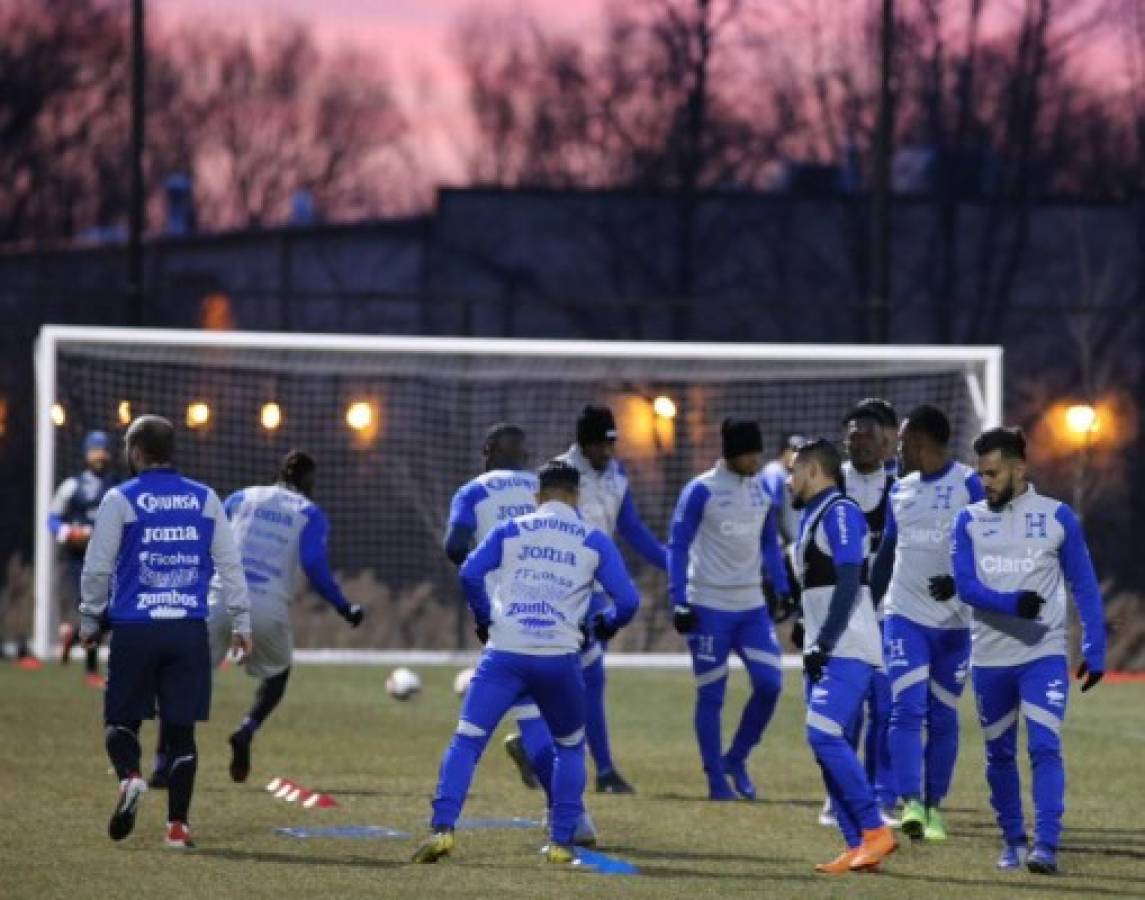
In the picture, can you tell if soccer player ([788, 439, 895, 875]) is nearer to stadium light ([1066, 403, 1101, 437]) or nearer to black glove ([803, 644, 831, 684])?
black glove ([803, 644, 831, 684])

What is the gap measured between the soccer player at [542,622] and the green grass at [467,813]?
14.4 inches

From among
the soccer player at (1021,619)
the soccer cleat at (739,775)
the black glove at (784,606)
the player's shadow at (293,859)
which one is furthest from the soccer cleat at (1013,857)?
the black glove at (784,606)

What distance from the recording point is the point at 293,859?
12.2m

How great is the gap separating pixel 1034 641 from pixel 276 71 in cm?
4525

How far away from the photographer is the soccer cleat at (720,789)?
15.3 meters

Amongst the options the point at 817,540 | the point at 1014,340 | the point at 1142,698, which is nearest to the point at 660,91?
the point at 1014,340

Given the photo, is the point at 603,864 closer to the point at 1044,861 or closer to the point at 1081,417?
the point at 1044,861

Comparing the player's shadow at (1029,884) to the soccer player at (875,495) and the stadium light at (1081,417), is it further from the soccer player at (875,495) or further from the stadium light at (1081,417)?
the stadium light at (1081,417)

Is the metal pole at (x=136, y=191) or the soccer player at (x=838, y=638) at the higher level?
the metal pole at (x=136, y=191)

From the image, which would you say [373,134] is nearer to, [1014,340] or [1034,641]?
[1014,340]

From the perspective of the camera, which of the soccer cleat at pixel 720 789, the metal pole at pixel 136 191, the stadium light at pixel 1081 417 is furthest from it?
the stadium light at pixel 1081 417

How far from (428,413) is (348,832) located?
18878 millimetres

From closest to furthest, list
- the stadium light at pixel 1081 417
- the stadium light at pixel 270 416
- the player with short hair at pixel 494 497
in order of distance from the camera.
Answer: the player with short hair at pixel 494 497, the stadium light at pixel 270 416, the stadium light at pixel 1081 417

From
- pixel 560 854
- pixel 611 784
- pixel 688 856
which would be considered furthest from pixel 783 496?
pixel 560 854
